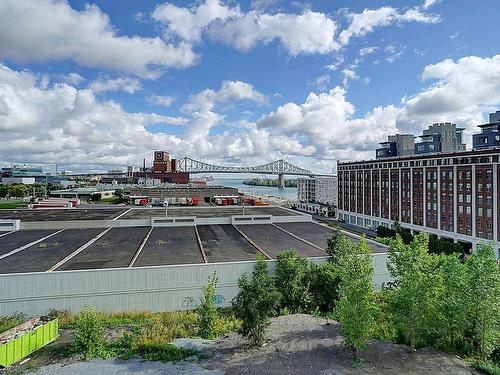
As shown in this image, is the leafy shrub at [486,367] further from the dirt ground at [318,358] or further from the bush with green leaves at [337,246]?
the bush with green leaves at [337,246]

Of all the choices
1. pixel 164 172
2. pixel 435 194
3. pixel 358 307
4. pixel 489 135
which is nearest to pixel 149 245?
pixel 358 307

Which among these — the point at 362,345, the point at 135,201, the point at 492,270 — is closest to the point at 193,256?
the point at 362,345

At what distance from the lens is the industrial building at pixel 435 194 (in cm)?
3456

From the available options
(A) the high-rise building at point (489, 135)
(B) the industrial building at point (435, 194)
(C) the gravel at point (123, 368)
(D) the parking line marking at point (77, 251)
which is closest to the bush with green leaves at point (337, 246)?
(C) the gravel at point (123, 368)

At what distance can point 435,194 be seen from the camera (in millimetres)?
41406

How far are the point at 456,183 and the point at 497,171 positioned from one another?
5.00 meters

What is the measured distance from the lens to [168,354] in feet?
38.0

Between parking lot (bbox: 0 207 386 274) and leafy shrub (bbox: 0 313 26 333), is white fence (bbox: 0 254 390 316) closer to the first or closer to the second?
leafy shrub (bbox: 0 313 26 333)

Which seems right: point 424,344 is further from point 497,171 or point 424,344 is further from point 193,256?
point 497,171

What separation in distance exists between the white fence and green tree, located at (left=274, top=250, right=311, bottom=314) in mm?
3165

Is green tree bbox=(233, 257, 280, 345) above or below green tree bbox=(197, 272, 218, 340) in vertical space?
above

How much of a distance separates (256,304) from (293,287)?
5780mm

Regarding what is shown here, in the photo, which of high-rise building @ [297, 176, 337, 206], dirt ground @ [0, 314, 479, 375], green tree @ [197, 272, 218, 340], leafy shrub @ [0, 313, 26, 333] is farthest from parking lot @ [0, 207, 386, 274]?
high-rise building @ [297, 176, 337, 206]

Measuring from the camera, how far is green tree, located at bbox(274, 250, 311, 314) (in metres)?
16.7
